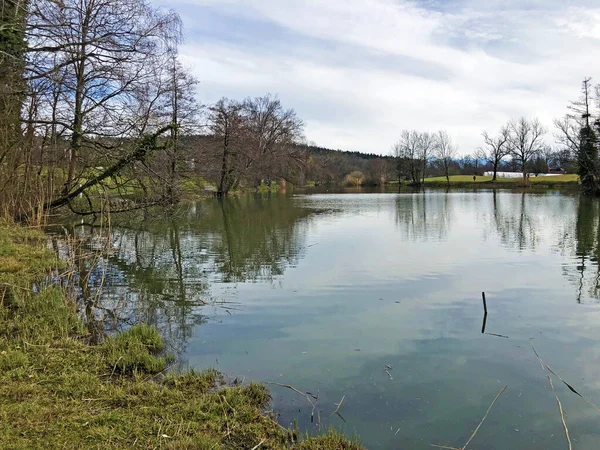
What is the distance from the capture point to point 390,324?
23.3 feet

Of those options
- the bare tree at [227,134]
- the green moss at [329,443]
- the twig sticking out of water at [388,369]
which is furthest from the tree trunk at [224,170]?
the green moss at [329,443]

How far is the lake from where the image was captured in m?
4.35

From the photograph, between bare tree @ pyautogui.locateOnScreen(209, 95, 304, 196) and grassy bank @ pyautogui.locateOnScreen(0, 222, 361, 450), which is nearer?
grassy bank @ pyautogui.locateOnScreen(0, 222, 361, 450)

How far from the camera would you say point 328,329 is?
6859mm

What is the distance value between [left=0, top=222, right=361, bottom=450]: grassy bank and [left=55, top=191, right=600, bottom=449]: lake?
1.40 feet

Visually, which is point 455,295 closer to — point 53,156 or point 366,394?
point 366,394

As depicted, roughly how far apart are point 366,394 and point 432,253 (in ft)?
30.7

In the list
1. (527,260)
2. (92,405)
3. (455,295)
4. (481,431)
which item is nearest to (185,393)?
(92,405)

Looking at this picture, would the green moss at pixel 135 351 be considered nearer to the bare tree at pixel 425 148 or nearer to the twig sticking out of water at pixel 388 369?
the twig sticking out of water at pixel 388 369

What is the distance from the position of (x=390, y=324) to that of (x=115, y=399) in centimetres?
432

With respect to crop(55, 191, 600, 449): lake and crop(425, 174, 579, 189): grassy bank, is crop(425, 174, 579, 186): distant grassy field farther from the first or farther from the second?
crop(55, 191, 600, 449): lake

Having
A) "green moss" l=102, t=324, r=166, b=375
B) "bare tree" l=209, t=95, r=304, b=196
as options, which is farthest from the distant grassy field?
"green moss" l=102, t=324, r=166, b=375

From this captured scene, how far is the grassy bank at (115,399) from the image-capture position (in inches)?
134

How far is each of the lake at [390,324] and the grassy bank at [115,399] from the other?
0.43 m
